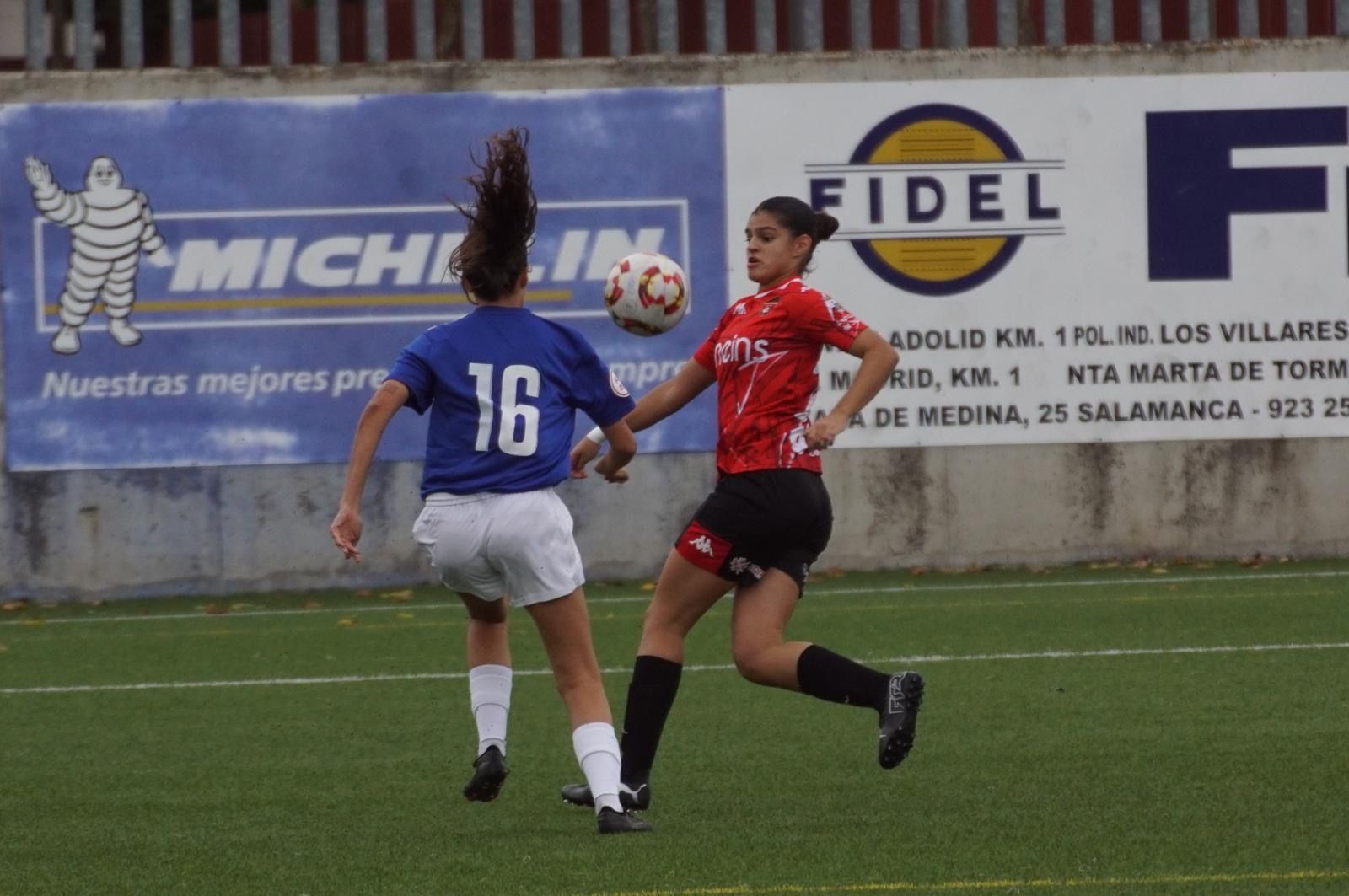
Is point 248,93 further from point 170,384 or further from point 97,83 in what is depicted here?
point 170,384

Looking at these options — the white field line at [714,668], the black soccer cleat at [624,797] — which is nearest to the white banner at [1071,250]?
the white field line at [714,668]

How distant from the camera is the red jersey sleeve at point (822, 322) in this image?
6633 millimetres

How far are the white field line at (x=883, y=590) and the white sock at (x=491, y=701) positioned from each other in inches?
295

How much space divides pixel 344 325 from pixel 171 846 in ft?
31.0

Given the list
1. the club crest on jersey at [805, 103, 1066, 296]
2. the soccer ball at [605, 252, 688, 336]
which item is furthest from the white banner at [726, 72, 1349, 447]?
the soccer ball at [605, 252, 688, 336]

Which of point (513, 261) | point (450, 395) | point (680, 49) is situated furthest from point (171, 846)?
point (680, 49)

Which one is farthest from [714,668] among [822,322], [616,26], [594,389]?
[616,26]

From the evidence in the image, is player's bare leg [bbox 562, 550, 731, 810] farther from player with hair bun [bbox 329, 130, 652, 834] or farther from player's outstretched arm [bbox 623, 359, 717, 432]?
player's outstretched arm [bbox 623, 359, 717, 432]

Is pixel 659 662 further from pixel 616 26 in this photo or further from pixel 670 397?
pixel 616 26

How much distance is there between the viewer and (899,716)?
644cm

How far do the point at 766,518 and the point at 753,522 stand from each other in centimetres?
4

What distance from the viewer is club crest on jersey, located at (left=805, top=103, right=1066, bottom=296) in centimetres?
1567

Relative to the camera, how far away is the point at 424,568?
15.7m

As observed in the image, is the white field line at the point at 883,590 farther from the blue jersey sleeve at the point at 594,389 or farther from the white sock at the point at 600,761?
the white sock at the point at 600,761
